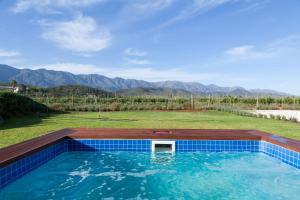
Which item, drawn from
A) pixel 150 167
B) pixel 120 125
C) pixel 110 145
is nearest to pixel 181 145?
pixel 150 167

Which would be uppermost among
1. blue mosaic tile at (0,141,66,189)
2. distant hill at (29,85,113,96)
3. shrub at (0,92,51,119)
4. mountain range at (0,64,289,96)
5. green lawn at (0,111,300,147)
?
mountain range at (0,64,289,96)

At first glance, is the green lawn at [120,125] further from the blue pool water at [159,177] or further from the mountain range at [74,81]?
the mountain range at [74,81]

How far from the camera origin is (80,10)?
13.4m

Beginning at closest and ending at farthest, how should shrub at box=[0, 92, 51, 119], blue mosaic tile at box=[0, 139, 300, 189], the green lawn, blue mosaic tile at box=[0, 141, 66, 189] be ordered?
blue mosaic tile at box=[0, 141, 66, 189] → blue mosaic tile at box=[0, 139, 300, 189] → the green lawn → shrub at box=[0, 92, 51, 119]

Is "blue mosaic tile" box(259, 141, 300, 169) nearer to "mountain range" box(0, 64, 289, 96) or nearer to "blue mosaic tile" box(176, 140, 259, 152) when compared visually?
"blue mosaic tile" box(176, 140, 259, 152)

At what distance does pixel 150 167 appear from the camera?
203 inches

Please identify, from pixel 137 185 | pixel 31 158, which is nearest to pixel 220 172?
pixel 137 185

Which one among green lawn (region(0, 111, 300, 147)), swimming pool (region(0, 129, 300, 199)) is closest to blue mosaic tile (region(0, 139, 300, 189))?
swimming pool (region(0, 129, 300, 199))

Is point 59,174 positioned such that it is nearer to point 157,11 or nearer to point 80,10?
point 80,10

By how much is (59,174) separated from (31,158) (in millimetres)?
542

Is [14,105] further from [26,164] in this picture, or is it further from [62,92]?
[62,92]

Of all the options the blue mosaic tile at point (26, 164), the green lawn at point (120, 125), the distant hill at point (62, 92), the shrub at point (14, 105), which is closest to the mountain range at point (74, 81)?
the distant hill at point (62, 92)

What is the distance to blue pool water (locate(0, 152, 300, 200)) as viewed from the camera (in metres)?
3.84

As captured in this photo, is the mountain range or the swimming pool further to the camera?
the mountain range
